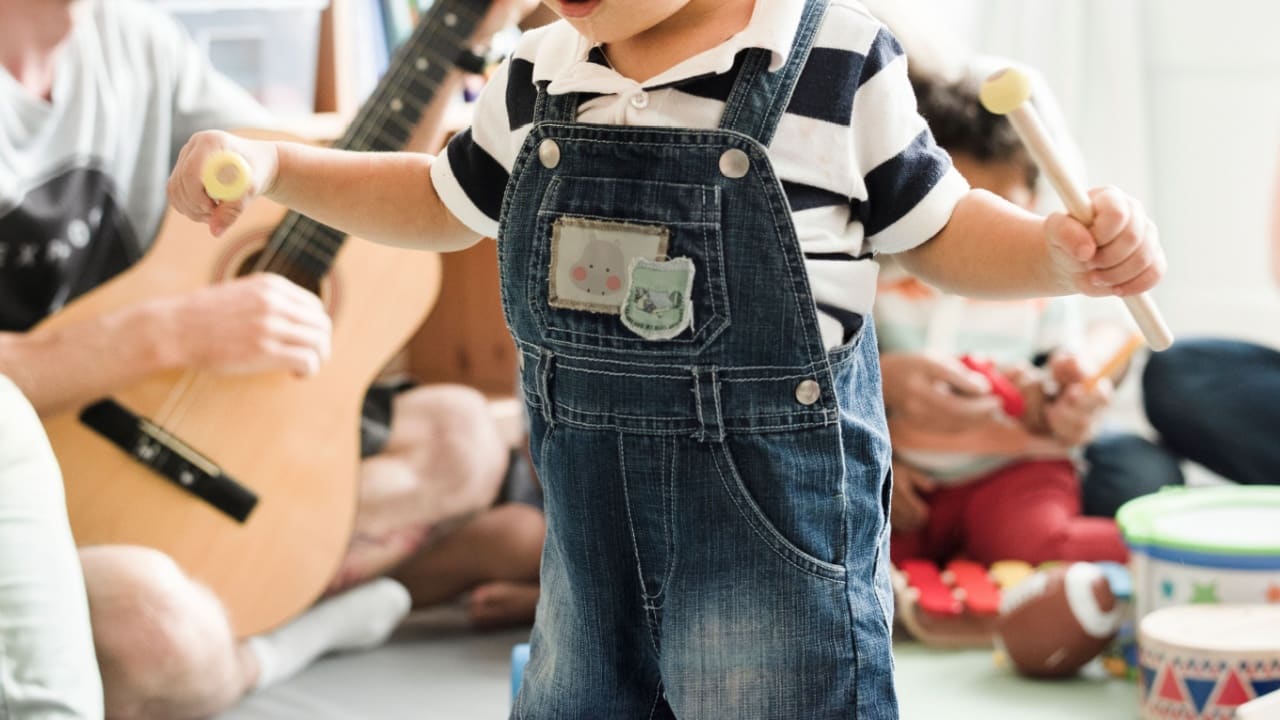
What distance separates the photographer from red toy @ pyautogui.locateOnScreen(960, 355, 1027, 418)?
58.4 inches

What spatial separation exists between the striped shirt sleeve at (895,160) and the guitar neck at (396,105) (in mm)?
681

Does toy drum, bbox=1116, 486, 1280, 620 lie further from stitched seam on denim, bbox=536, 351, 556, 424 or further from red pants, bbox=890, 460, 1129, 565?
stitched seam on denim, bbox=536, 351, 556, 424

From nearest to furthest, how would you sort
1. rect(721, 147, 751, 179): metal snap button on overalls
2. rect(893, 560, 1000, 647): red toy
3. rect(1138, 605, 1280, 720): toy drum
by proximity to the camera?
rect(721, 147, 751, 179): metal snap button on overalls
rect(1138, 605, 1280, 720): toy drum
rect(893, 560, 1000, 647): red toy

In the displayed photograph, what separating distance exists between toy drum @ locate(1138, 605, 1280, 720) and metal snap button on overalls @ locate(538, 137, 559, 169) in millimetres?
706

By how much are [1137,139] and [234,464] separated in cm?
145

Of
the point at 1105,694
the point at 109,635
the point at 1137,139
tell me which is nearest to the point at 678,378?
the point at 109,635

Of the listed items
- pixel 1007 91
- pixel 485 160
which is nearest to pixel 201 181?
pixel 485 160

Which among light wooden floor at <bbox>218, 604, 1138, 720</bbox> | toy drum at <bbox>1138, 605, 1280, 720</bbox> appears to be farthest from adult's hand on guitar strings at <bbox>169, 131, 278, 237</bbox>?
toy drum at <bbox>1138, 605, 1280, 720</bbox>

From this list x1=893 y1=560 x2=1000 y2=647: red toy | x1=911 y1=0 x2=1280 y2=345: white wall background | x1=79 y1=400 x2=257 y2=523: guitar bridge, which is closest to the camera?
x1=79 y1=400 x2=257 y2=523: guitar bridge

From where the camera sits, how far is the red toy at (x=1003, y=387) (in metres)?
1.48

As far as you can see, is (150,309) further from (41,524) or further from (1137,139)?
(1137,139)

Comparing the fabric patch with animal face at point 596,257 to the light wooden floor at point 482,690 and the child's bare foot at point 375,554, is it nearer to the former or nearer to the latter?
the light wooden floor at point 482,690

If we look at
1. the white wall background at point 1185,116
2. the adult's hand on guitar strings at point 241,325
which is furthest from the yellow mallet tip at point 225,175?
the white wall background at point 1185,116

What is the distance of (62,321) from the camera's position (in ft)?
3.83
